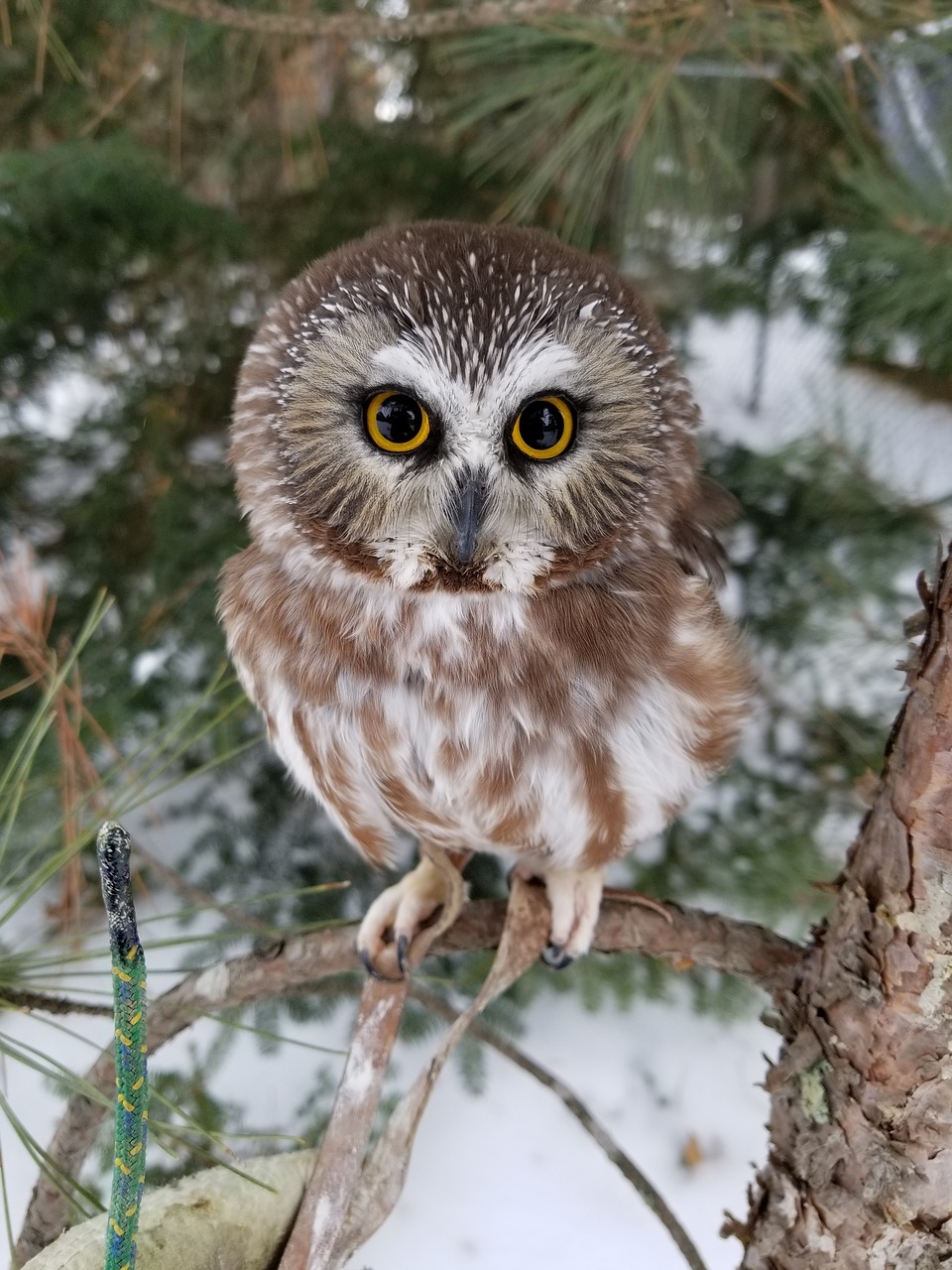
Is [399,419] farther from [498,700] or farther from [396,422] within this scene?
[498,700]

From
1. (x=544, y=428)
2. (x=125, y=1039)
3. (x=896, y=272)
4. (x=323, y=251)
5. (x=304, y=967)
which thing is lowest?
(x=125, y=1039)

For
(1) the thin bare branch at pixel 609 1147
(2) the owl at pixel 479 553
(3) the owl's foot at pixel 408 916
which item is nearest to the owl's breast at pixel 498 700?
(2) the owl at pixel 479 553

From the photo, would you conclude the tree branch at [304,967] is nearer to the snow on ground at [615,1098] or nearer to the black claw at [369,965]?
the black claw at [369,965]

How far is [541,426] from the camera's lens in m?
0.74

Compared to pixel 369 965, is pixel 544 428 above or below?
above

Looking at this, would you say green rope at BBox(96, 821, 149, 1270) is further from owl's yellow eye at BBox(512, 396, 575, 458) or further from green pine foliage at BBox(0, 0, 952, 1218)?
green pine foliage at BBox(0, 0, 952, 1218)

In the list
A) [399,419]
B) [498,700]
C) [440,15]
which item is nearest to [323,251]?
[440,15]

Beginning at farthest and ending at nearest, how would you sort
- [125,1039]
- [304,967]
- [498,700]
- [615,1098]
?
[615,1098] → [304,967] → [498,700] → [125,1039]

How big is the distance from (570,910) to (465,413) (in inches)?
25.0

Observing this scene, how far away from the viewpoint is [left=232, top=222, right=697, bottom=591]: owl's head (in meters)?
0.70

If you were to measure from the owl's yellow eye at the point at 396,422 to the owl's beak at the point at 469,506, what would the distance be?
0.18ft

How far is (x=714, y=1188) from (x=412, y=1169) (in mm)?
537

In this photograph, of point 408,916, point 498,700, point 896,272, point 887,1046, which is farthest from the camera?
point 896,272

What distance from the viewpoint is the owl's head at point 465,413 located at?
70cm
